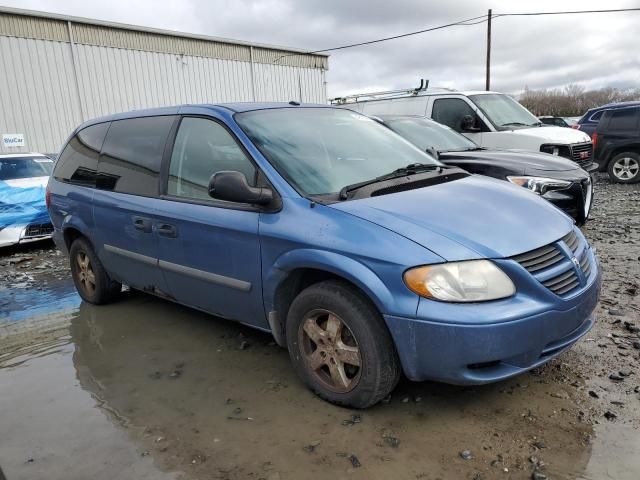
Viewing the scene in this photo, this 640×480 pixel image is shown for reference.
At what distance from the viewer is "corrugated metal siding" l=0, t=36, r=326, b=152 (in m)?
14.6

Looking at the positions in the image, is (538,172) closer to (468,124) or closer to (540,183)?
(540,183)

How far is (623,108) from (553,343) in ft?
37.1

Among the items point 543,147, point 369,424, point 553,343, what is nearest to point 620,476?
point 553,343

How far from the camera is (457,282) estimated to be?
7.72 feet

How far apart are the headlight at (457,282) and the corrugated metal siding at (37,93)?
15.9 meters

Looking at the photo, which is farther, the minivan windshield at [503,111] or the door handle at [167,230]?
the minivan windshield at [503,111]

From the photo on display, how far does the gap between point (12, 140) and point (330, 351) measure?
50.5 feet

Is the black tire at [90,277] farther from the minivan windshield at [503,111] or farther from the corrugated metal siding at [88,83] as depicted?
the corrugated metal siding at [88,83]

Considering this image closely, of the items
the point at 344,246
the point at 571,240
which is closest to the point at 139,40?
the point at 344,246

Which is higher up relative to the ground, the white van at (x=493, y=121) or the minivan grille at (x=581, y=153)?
the white van at (x=493, y=121)

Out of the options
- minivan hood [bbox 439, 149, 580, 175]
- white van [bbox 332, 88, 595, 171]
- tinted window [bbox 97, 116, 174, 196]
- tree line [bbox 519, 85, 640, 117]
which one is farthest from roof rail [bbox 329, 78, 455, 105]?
tree line [bbox 519, 85, 640, 117]

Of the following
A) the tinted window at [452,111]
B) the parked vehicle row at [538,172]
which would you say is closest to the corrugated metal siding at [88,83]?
the tinted window at [452,111]

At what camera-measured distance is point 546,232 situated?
2.70 m

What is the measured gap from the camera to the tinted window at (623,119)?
37.2 ft
